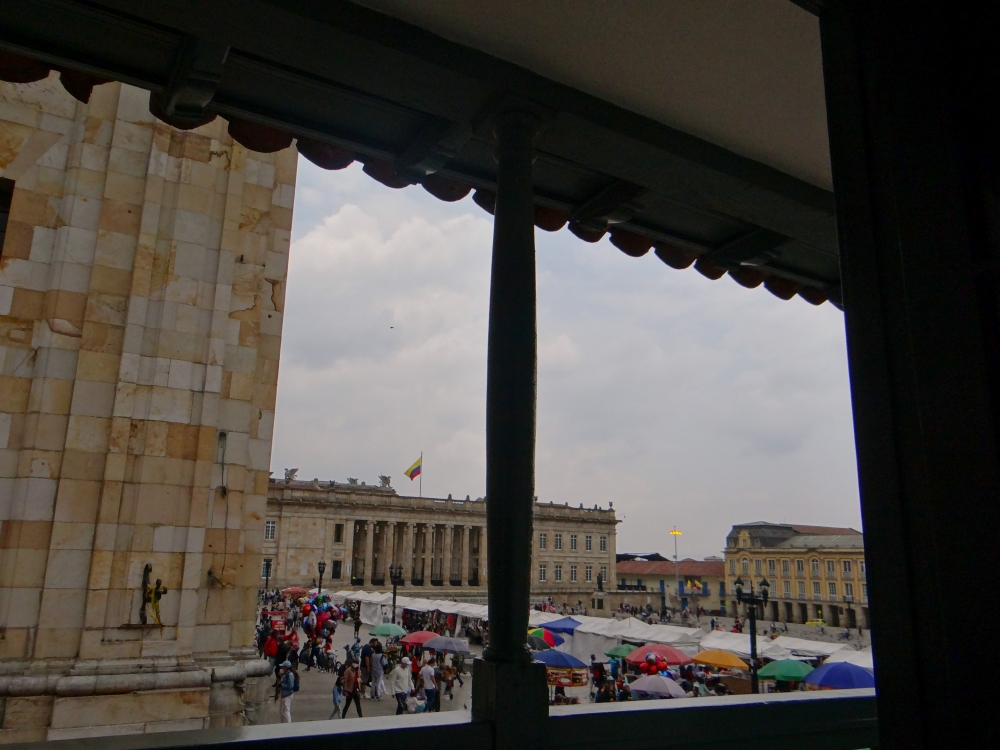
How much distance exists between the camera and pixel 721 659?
51.2 ft

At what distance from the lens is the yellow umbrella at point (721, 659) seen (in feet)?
50.3

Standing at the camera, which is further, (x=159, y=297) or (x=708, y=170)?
(x=159, y=297)

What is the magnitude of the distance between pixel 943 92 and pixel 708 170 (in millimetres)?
1852

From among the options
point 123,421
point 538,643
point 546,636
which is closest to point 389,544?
point 546,636

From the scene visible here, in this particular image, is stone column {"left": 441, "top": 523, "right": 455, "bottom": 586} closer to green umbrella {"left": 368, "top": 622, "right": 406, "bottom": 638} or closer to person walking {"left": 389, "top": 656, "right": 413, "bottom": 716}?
green umbrella {"left": 368, "top": 622, "right": 406, "bottom": 638}

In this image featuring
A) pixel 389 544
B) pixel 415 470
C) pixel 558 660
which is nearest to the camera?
pixel 558 660

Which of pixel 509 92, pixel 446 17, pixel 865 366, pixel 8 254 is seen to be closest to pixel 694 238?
pixel 509 92

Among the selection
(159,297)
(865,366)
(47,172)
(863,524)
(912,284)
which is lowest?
(863,524)

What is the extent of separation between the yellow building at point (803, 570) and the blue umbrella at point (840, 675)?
6204 centimetres

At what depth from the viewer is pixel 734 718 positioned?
87.5 inches

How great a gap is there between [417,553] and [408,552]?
8.30 ft

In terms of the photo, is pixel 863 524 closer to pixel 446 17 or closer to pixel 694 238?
pixel 446 17

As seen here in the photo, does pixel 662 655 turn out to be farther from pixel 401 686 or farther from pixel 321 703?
pixel 321 703

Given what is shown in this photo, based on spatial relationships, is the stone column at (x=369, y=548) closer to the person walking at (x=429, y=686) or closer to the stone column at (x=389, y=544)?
the stone column at (x=389, y=544)
